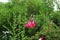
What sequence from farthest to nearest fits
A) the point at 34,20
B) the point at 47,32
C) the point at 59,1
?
the point at 59,1 → the point at 34,20 → the point at 47,32

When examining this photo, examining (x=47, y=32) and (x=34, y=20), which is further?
(x=34, y=20)


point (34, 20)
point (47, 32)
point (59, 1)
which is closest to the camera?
point (47, 32)

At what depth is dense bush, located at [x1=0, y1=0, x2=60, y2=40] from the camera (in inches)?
157

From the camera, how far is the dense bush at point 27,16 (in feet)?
13.1

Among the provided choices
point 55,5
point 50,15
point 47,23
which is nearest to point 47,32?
point 47,23

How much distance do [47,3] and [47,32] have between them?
83 centimetres

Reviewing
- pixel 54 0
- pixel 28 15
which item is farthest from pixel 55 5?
pixel 28 15

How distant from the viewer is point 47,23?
392cm

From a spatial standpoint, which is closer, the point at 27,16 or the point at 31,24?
the point at 31,24

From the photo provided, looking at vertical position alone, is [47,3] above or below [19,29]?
above

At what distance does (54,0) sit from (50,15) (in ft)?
1.07

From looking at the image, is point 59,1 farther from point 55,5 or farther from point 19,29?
point 19,29

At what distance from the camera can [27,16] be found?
4289 millimetres

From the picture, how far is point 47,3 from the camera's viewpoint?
442cm
